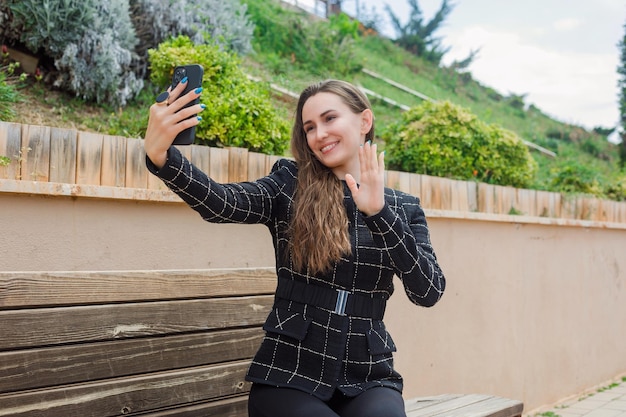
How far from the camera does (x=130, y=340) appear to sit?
2244mm

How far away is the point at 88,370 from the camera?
2.12m

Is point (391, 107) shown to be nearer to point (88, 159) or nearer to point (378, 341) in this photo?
point (88, 159)

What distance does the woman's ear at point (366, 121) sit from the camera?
8.35ft

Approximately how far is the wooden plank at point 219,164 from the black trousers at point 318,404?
1583 mm

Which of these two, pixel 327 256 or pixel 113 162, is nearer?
pixel 327 256

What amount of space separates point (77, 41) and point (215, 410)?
375cm

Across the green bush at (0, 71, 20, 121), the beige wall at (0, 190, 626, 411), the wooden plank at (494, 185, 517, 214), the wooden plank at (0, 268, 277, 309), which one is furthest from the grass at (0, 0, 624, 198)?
the wooden plank at (0, 268, 277, 309)

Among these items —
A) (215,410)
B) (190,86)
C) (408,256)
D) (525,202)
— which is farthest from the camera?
(525,202)

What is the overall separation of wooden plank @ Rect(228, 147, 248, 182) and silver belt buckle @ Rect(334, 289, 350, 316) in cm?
152

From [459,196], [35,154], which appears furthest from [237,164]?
[459,196]

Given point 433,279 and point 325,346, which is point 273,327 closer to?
point 325,346

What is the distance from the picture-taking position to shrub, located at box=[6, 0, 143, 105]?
204 inches

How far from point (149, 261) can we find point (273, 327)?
3.70 feet

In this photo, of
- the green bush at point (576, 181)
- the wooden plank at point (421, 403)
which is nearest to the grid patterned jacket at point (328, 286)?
the wooden plank at point (421, 403)
